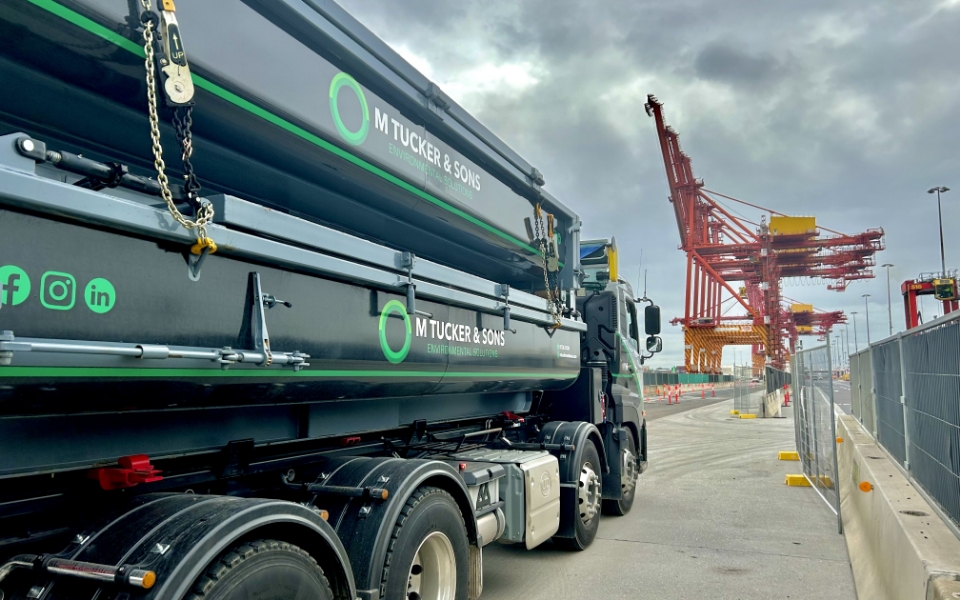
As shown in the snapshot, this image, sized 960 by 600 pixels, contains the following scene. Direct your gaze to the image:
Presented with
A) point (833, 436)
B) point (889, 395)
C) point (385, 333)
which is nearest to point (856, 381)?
point (833, 436)

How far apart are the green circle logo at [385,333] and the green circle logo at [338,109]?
3.00 feet

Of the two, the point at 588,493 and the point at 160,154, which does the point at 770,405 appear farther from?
the point at 160,154

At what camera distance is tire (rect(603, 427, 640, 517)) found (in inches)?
320

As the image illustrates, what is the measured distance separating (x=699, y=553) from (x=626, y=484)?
173 centimetres

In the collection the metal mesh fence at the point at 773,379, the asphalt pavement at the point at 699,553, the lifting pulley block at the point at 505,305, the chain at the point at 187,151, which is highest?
the chain at the point at 187,151

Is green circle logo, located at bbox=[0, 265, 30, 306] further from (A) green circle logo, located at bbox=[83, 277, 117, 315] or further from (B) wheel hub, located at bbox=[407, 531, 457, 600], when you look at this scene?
(B) wheel hub, located at bbox=[407, 531, 457, 600]

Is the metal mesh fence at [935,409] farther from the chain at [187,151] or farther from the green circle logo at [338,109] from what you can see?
the chain at [187,151]

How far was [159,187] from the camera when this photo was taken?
2539mm

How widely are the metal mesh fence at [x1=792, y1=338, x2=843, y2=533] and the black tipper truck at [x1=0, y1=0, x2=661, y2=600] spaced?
16.4 feet

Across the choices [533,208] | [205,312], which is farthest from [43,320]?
[533,208]

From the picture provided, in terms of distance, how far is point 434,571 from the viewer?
4.10m

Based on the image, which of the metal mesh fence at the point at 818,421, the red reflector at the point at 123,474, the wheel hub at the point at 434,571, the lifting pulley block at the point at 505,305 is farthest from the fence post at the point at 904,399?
the red reflector at the point at 123,474

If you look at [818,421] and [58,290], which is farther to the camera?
[818,421]

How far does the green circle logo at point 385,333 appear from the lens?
377cm
